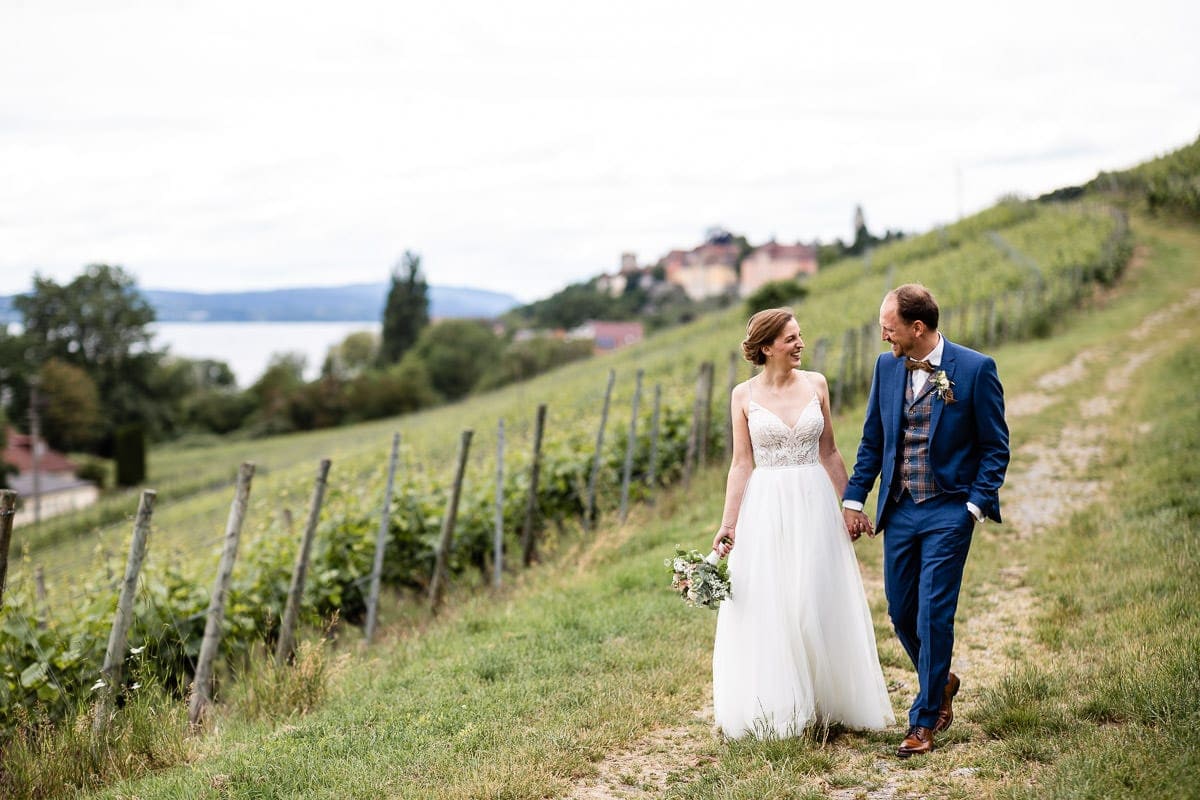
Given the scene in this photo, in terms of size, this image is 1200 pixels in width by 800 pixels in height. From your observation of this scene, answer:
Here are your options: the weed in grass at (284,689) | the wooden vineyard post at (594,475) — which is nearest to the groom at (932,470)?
the weed in grass at (284,689)

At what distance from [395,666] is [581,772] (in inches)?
98.5

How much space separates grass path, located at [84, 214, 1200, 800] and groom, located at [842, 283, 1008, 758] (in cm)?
42

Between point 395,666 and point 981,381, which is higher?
point 981,381

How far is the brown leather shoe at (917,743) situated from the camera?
427 cm

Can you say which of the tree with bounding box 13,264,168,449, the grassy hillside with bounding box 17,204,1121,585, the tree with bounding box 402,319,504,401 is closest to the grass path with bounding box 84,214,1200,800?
the grassy hillside with bounding box 17,204,1121,585

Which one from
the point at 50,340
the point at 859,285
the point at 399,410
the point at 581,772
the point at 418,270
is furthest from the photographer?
the point at 418,270

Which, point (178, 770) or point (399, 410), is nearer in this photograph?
point (178, 770)

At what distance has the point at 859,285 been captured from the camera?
45.7 meters

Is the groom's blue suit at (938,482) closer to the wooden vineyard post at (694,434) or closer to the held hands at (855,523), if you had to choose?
the held hands at (855,523)

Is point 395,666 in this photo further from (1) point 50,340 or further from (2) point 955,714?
(1) point 50,340

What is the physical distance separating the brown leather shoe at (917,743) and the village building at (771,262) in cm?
13925

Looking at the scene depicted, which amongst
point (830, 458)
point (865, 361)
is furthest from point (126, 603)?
point (865, 361)

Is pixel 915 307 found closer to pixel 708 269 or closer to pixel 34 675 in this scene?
pixel 34 675

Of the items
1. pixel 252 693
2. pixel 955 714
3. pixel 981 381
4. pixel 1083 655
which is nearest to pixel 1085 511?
pixel 1083 655
